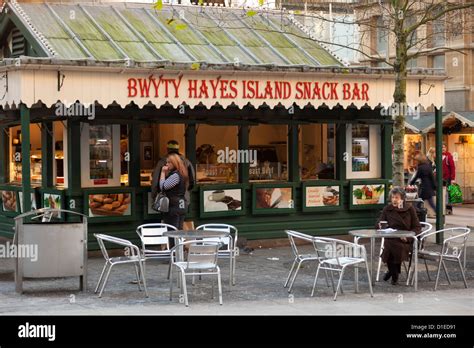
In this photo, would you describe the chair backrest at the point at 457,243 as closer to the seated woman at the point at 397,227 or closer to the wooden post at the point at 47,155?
the seated woman at the point at 397,227

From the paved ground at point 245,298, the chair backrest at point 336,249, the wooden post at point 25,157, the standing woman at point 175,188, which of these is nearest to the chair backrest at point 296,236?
the chair backrest at point 336,249

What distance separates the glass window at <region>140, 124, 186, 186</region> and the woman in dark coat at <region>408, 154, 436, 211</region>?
5613 mm

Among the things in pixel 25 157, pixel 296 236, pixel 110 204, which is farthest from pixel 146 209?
pixel 296 236

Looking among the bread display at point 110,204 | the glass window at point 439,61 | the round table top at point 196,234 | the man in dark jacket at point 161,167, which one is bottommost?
the round table top at point 196,234

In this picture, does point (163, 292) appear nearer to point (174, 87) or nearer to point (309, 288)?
point (309, 288)

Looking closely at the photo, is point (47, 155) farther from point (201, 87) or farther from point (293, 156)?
point (293, 156)

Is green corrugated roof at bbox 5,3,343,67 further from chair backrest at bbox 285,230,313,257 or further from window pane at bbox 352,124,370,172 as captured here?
chair backrest at bbox 285,230,313,257

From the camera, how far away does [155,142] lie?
18.3 metres

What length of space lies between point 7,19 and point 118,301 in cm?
803

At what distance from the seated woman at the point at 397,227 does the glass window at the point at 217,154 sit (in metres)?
5.11

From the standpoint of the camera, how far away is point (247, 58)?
18.3 m

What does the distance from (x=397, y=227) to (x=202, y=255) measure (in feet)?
10.1

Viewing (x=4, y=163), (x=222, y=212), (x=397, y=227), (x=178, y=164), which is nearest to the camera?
(x=397, y=227)

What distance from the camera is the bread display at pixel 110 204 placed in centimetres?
1695
